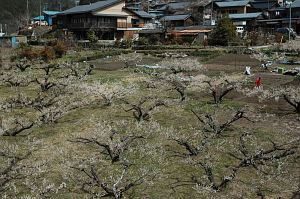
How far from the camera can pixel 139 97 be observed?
21.6m

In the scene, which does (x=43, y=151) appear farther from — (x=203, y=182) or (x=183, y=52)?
(x=183, y=52)

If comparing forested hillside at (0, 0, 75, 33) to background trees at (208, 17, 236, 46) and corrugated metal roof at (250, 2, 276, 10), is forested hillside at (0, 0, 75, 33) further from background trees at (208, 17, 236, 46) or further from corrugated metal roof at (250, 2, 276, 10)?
background trees at (208, 17, 236, 46)

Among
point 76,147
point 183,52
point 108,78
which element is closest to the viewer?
point 76,147

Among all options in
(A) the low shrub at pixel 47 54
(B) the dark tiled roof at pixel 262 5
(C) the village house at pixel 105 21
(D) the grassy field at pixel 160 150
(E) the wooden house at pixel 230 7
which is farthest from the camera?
(B) the dark tiled roof at pixel 262 5

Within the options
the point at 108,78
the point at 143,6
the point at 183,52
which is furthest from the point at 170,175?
the point at 143,6

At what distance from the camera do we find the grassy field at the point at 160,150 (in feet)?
34.4

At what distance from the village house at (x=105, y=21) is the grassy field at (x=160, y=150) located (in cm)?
3932

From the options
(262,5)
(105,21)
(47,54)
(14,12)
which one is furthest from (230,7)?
(14,12)

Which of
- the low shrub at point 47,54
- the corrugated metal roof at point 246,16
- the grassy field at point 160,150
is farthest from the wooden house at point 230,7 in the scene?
the grassy field at point 160,150

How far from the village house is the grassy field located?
39316mm

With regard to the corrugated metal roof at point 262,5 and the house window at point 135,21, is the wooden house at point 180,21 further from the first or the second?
the corrugated metal roof at point 262,5

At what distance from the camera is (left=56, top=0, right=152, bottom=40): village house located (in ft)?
196

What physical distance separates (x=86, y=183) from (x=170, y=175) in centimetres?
250

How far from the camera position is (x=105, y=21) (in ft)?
197
